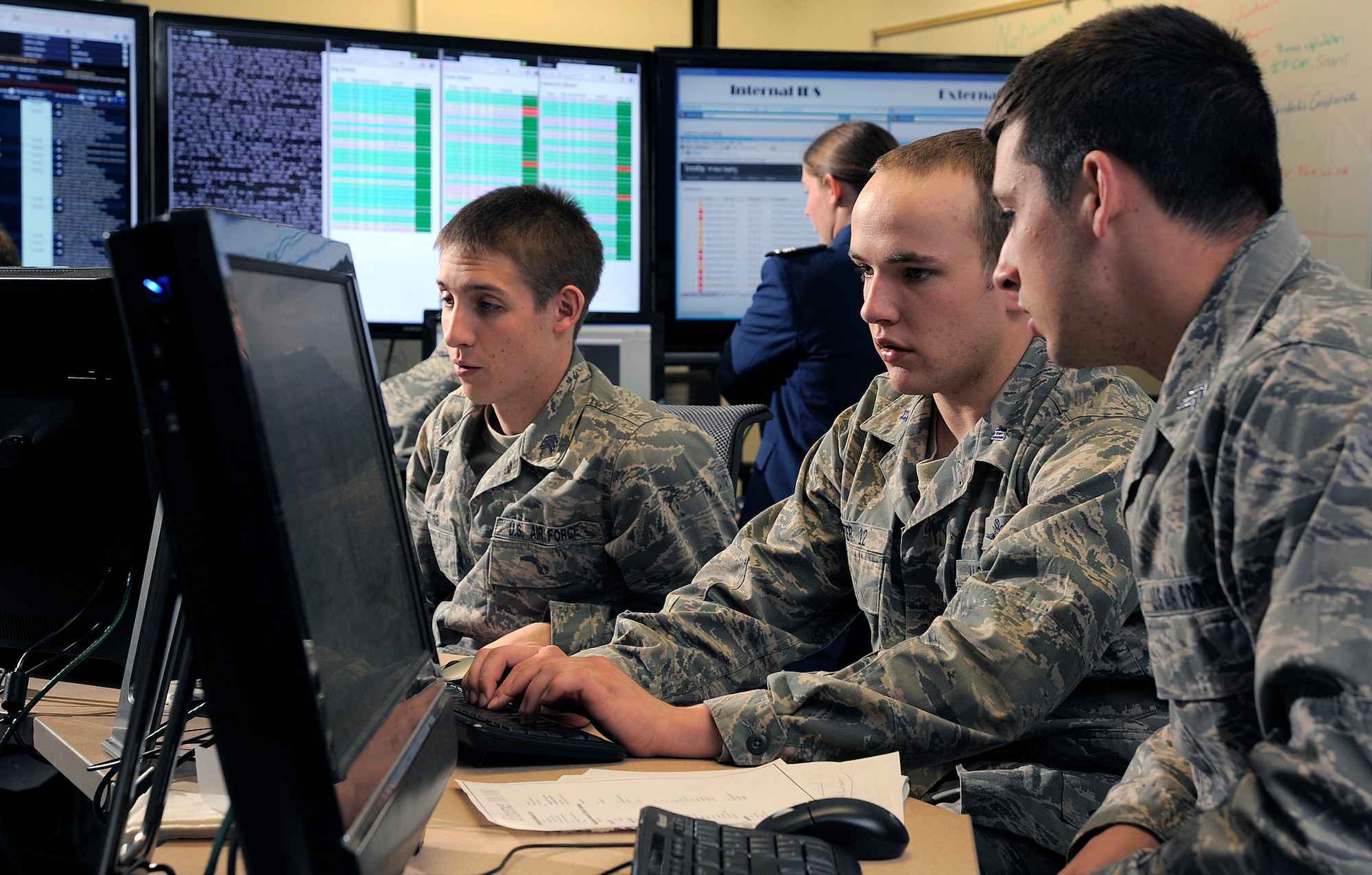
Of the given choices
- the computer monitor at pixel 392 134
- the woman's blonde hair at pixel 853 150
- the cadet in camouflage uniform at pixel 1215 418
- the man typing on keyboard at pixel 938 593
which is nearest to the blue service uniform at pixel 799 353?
the woman's blonde hair at pixel 853 150

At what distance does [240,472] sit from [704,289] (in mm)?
2648

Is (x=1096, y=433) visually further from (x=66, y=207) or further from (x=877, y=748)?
(x=66, y=207)

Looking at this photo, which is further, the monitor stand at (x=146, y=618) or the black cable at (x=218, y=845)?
the monitor stand at (x=146, y=618)

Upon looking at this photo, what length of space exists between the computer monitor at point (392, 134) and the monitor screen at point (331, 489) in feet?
7.27

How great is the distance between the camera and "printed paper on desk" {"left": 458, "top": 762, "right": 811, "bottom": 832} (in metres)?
0.84

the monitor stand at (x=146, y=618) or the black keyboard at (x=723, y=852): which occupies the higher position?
the monitor stand at (x=146, y=618)

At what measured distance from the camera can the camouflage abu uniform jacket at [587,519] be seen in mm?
1644

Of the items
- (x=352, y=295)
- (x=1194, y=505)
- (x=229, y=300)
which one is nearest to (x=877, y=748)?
Result: (x=1194, y=505)

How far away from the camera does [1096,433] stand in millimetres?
1118

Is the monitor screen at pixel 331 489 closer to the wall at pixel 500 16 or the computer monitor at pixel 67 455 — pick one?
the computer monitor at pixel 67 455

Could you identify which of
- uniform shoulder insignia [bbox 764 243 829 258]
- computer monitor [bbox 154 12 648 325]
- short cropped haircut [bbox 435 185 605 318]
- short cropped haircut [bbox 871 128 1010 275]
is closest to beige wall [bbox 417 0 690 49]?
computer monitor [bbox 154 12 648 325]

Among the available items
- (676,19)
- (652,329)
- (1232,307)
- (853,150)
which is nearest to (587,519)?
(652,329)

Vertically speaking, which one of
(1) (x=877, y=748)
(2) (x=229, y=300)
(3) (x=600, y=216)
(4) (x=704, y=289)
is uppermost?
(3) (x=600, y=216)

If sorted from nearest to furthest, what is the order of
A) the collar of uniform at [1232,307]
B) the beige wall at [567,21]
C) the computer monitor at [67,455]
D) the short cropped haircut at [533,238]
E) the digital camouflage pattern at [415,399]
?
the collar of uniform at [1232,307]
the computer monitor at [67,455]
the short cropped haircut at [533,238]
the digital camouflage pattern at [415,399]
the beige wall at [567,21]
